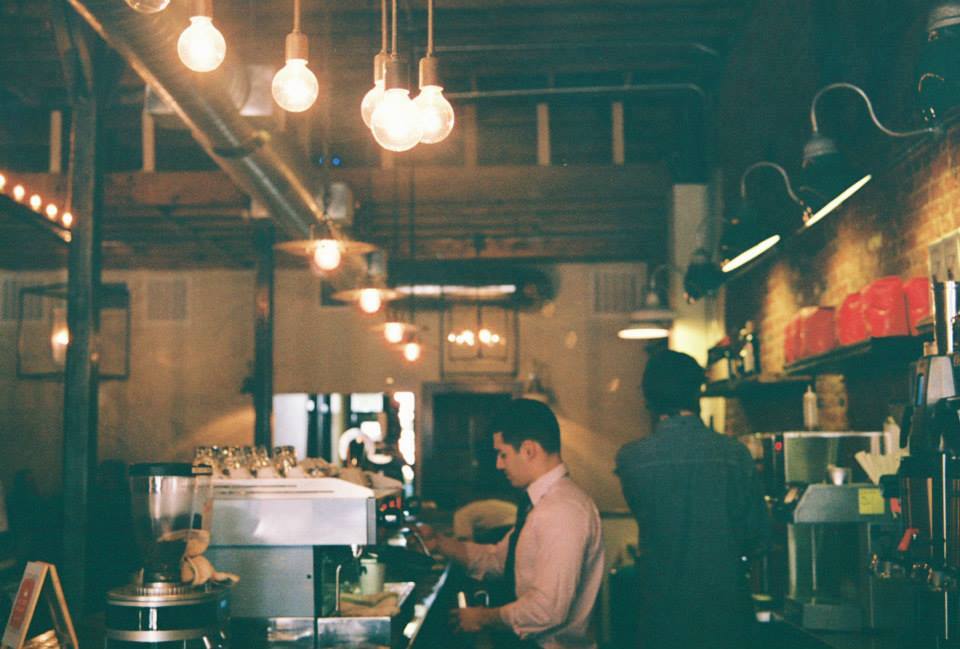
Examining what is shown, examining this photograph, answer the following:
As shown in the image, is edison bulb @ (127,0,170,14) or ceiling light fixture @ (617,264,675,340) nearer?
edison bulb @ (127,0,170,14)

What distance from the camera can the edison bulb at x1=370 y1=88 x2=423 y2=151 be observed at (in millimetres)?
2605

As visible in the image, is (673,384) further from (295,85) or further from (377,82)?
(295,85)

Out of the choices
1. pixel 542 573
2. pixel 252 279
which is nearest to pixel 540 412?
pixel 542 573

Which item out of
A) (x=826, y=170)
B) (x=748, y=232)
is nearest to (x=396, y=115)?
(x=826, y=170)

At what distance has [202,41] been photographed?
2.68m

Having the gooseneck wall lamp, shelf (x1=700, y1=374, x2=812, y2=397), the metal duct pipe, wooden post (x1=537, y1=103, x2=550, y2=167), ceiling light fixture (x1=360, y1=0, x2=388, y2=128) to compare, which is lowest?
shelf (x1=700, y1=374, x2=812, y2=397)

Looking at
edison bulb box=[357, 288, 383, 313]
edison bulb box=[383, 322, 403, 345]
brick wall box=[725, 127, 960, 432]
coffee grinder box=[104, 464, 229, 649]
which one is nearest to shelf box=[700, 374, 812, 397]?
brick wall box=[725, 127, 960, 432]

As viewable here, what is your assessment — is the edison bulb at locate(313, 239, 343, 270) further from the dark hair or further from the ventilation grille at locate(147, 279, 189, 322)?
the ventilation grille at locate(147, 279, 189, 322)

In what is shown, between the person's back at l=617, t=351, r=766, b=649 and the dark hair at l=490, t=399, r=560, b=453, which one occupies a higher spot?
the dark hair at l=490, t=399, r=560, b=453

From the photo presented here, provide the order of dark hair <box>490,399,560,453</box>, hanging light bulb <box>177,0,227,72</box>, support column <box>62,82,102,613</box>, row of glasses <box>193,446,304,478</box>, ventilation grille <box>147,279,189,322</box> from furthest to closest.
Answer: ventilation grille <box>147,279,189,322</box>, support column <box>62,82,102,613</box>, row of glasses <box>193,446,304,478</box>, dark hair <box>490,399,560,453</box>, hanging light bulb <box>177,0,227,72</box>

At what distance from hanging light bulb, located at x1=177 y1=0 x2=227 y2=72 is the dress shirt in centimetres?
163

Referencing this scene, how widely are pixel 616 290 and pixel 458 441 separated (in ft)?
8.20

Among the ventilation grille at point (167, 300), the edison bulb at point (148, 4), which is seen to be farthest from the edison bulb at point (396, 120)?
the ventilation grille at point (167, 300)

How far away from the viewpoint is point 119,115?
32.4 ft
